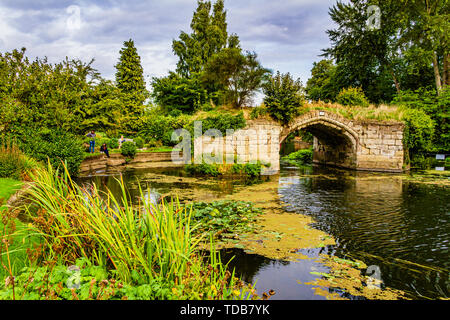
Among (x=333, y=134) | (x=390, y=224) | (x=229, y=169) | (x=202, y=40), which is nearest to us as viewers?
(x=390, y=224)

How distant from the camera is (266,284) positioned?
3543mm

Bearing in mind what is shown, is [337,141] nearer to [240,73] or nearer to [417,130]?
[417,130]

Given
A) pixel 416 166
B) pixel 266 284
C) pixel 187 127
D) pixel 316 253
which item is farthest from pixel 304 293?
pixel 416 166

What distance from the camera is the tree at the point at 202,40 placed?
33.5 metres

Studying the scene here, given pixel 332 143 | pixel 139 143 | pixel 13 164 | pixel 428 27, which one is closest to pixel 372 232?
pixel 13 164

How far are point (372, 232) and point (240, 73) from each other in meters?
16.9

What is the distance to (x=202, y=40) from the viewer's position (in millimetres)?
34406

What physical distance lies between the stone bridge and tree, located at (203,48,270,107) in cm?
541

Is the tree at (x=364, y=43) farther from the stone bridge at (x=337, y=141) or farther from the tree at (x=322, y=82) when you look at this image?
the stone bridge at (x=337, y=141)

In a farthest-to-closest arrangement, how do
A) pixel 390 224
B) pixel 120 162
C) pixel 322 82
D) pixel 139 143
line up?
pixel 322 82, pixel 139 143, pixel 120 162, pixel 390 224

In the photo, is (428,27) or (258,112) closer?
(258,112)

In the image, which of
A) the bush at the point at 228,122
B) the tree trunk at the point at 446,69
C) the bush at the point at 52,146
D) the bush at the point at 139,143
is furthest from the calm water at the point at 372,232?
the tree trunk at the point at 446,69

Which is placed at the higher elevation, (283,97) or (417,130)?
(283,97)

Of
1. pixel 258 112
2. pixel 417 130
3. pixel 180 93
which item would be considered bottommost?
pixel 417 130
